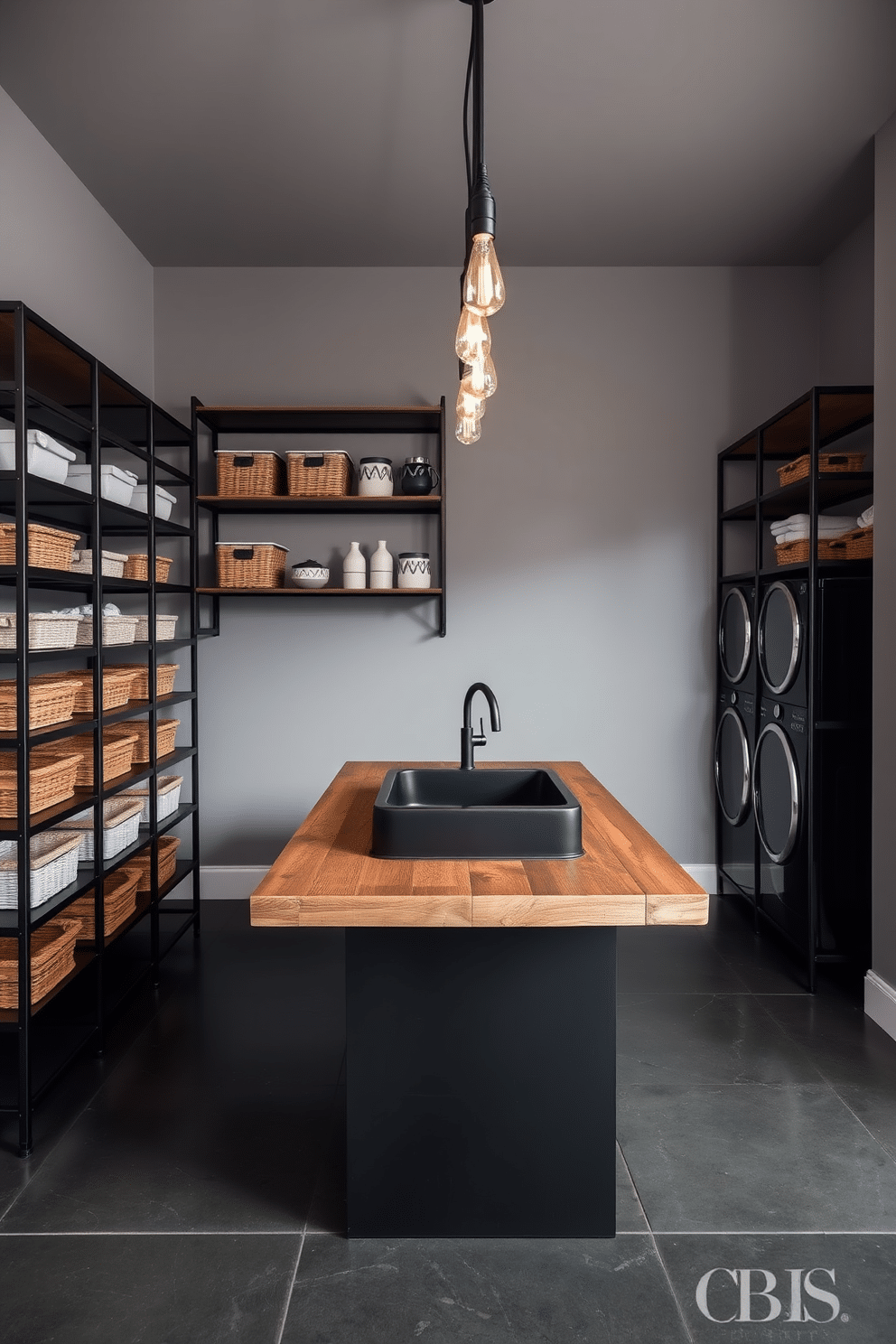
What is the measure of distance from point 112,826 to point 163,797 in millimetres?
516

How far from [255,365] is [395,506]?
0.90 metres

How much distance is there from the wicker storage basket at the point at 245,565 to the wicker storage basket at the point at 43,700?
1.16 metres

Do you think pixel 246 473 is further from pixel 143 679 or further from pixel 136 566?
pixel 143 679

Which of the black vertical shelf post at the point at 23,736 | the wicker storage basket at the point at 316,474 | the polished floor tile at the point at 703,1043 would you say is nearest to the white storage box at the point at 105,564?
the black vertical shelf post at the point at 23,736

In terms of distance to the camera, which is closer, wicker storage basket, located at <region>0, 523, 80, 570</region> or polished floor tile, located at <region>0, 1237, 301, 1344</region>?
polished floor tile, located at <region>0, 1237, 301, 1344</region>

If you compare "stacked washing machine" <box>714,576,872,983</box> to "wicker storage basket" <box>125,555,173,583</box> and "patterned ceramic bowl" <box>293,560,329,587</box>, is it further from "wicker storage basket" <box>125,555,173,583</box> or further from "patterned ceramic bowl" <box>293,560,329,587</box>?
"wicker storage basket" <box>125,555,173,583</box>

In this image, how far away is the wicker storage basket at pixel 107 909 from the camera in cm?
272

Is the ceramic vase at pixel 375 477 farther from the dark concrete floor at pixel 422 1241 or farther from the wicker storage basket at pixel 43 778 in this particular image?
the dark concrete floor at pixel 422 1241

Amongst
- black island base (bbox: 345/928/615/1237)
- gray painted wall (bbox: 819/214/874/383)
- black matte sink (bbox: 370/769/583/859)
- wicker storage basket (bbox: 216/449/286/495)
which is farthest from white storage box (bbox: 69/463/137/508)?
gray painted wall (bbox: 819/214/874/383)

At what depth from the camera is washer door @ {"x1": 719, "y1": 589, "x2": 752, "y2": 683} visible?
358 centimetres

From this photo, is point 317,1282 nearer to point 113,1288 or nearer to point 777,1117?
point 113,1288

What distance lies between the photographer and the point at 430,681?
3.93 m

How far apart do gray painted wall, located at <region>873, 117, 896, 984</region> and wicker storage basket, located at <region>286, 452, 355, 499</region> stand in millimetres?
1944

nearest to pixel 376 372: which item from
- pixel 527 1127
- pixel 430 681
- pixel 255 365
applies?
pixel 255 365
